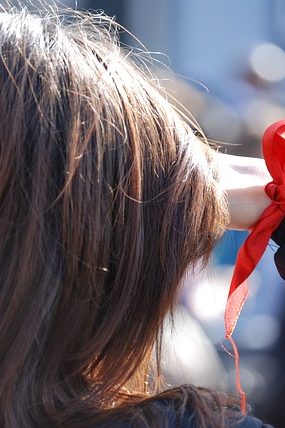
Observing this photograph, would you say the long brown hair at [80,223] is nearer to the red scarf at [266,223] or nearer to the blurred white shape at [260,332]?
the red scarf at [266,223]

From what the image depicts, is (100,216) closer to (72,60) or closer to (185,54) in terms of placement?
(72,60)

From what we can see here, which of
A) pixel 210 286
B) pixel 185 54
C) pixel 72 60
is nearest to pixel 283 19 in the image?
pixel 185 54

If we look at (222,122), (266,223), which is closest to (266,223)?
(266,223)

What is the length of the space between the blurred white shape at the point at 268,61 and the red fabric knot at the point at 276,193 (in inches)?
79.3

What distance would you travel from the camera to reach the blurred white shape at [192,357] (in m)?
2.59

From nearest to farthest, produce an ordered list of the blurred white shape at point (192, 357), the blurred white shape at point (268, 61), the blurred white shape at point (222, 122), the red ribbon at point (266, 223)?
the red ribbon at point (266, 223)
the blurred white shape at point (192, 357)
the blurred white shape at point (222, 122)
the blurred white shape at point (268, 61)

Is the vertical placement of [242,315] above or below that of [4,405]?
below

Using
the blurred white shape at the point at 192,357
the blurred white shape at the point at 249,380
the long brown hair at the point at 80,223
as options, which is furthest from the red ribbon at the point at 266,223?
the blurred white shape at the point at 249,380

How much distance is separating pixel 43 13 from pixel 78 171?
41 centimetres

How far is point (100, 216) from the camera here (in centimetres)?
96

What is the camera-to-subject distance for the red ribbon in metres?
1.22

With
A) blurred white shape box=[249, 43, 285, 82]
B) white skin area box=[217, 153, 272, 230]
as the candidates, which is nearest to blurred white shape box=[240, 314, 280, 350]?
blurred white shape box=[249, 43, 285, 82]

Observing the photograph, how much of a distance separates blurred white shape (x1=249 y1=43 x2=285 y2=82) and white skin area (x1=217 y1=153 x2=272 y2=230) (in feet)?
6.48

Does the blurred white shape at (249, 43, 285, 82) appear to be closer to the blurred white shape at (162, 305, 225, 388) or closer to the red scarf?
Answer: the blurred white shape at (162, 305, 225, 388)
